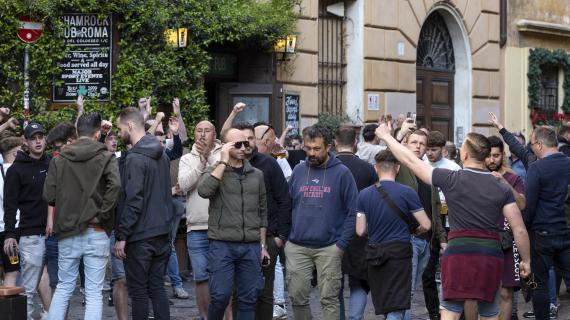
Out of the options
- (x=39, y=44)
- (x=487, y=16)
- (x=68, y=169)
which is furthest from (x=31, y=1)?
(x=487, y=16)

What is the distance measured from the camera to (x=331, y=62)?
19.5 m

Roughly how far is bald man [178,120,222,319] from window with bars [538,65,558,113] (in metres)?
15.7

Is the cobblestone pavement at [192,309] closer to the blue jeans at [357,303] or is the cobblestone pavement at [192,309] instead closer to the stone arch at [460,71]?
the blue jeans at [357,303]

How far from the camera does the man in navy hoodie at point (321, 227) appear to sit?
32.0 ft

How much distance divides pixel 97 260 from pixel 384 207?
239 cm

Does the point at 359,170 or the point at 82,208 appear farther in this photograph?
the point at 359,170

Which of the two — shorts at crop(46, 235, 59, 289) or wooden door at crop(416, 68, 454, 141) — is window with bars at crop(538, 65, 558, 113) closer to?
wooden door at crop(416, 68, 454, 141)

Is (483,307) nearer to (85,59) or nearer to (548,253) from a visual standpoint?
(548,253)

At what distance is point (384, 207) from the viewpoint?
9.45m

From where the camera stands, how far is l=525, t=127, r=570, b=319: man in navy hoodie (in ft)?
35.9

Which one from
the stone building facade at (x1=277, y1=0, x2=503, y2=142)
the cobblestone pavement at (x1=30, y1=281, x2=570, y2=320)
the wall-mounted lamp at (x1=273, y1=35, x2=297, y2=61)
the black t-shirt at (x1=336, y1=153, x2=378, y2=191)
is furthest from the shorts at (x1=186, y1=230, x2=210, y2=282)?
the stone building facade at (x1=277, y1=0, x2=503, y2=142)

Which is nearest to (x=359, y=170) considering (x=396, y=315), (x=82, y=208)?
(x=396, y=315)

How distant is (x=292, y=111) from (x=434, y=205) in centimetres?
695

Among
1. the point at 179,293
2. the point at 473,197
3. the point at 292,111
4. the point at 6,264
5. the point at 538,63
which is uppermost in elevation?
the point at 538,63
